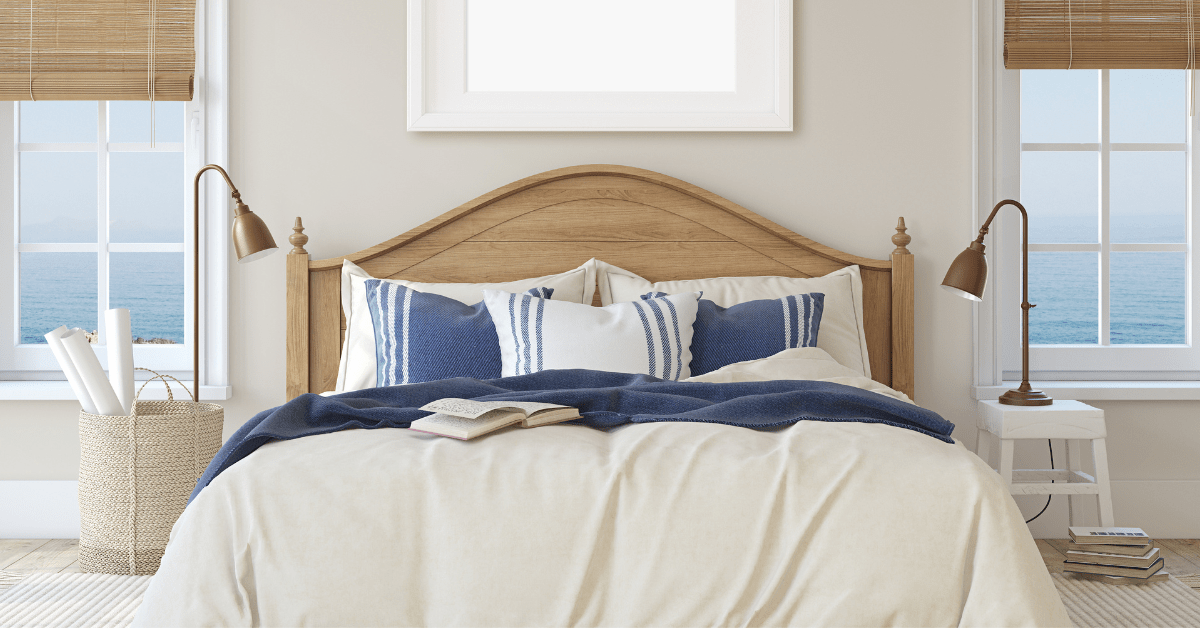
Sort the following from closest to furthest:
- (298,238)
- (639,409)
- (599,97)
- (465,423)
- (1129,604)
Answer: (465,423) → (639,409) → (1129,604) → (298,238) → (599,97)

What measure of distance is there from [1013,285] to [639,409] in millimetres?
1919

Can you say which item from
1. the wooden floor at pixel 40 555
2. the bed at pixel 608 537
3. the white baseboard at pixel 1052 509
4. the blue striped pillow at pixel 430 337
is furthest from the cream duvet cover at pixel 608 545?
the white baseboard at pixel 1052 509

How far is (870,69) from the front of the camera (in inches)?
111

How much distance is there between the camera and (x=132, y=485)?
2.27 metres

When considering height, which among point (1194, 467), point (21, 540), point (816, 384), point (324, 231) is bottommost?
point (21, 540)

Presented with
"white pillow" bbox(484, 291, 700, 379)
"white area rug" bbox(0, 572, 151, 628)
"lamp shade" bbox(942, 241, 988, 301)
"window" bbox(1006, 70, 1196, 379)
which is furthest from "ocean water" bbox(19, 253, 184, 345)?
"window" bbox(1006, 70, 1196, 379)

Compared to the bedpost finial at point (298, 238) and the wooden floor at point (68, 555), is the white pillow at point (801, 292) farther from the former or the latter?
the bedpost finial at point (298, 238)

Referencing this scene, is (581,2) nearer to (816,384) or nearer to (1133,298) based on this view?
(816,384)

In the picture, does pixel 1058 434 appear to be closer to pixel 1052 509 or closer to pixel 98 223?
pixel 1052 509

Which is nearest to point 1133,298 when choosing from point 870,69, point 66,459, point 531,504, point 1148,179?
point 1148,179

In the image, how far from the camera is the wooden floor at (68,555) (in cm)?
242

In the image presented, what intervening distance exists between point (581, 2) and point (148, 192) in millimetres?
1707

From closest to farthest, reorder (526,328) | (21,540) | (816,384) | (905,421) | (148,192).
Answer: (905,421) < (816,384) < (526,328) < (21,540) < (148,192)

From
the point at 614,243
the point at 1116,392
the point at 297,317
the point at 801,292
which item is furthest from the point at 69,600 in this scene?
the point at 1116,392
